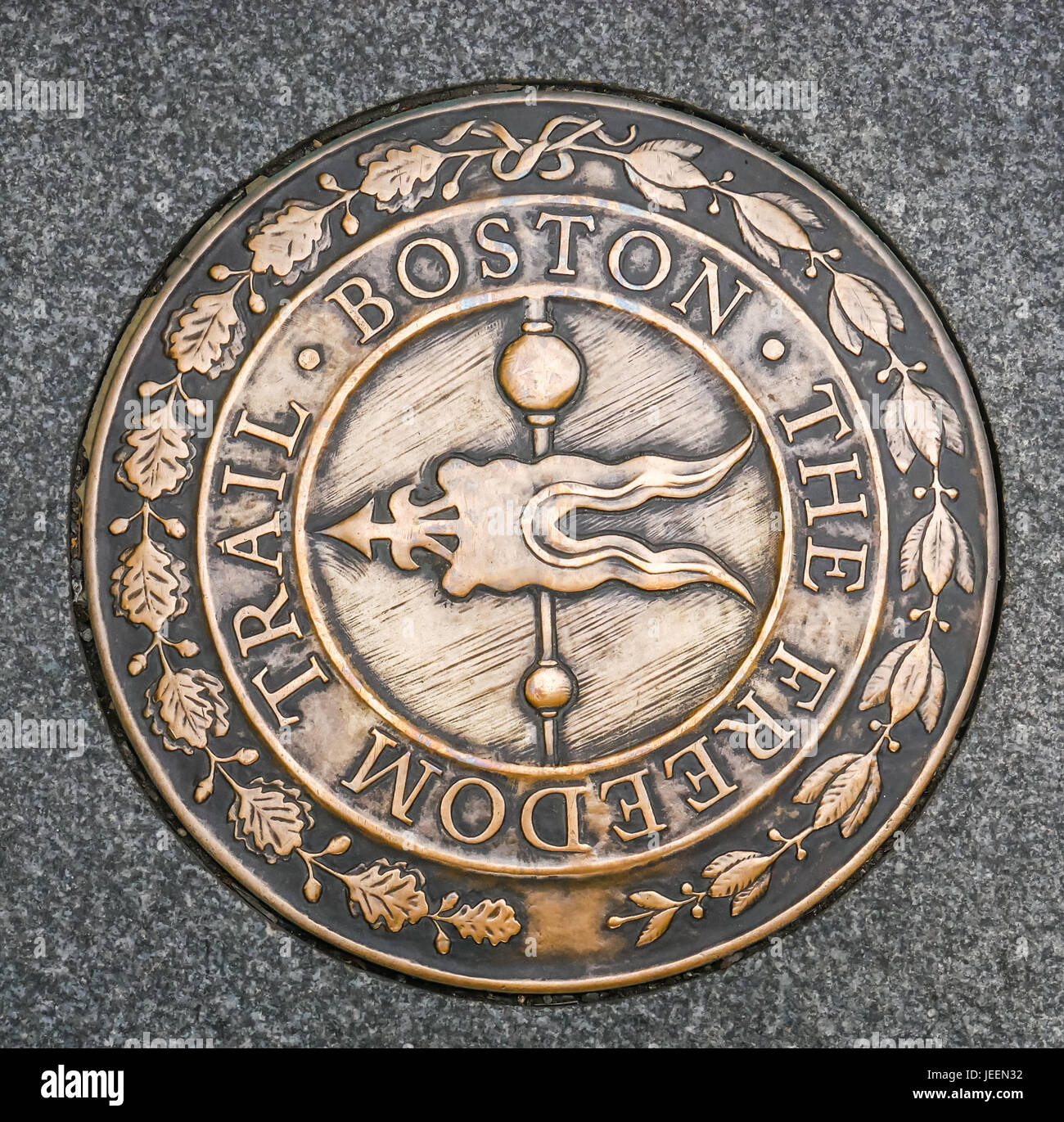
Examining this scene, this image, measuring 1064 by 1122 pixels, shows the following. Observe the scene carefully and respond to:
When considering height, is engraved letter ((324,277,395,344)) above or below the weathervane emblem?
above

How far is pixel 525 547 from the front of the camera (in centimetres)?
205

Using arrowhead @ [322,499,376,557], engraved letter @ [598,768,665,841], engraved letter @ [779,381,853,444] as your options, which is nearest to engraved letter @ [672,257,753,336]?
engraved letter @ [779,381,853,444]

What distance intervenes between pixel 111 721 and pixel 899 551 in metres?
1.70

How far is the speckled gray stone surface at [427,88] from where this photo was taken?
2098 mm

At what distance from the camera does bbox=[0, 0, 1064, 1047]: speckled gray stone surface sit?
2098mm

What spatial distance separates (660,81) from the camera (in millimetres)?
2113

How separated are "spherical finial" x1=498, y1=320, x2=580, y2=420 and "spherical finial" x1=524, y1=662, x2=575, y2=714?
528 millimetres

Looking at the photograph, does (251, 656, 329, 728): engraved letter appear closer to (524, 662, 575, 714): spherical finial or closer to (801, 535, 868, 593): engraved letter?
(524, 662, 575, 714): spherical finial

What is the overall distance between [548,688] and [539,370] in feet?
2.16

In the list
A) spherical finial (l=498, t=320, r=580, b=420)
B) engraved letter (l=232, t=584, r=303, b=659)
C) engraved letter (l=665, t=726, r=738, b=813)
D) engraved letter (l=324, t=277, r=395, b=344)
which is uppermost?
engraved letter (l=324, t=277, r=395, b=344)

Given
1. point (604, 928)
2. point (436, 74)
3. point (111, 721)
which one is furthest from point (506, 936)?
point (436, 74)

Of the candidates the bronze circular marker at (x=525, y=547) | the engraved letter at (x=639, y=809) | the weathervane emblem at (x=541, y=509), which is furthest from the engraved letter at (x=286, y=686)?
the engraved letter at (x=639, y=809)

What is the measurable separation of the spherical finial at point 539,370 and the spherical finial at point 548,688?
0.53 metres

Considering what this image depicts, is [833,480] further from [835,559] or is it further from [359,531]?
[359,531]
